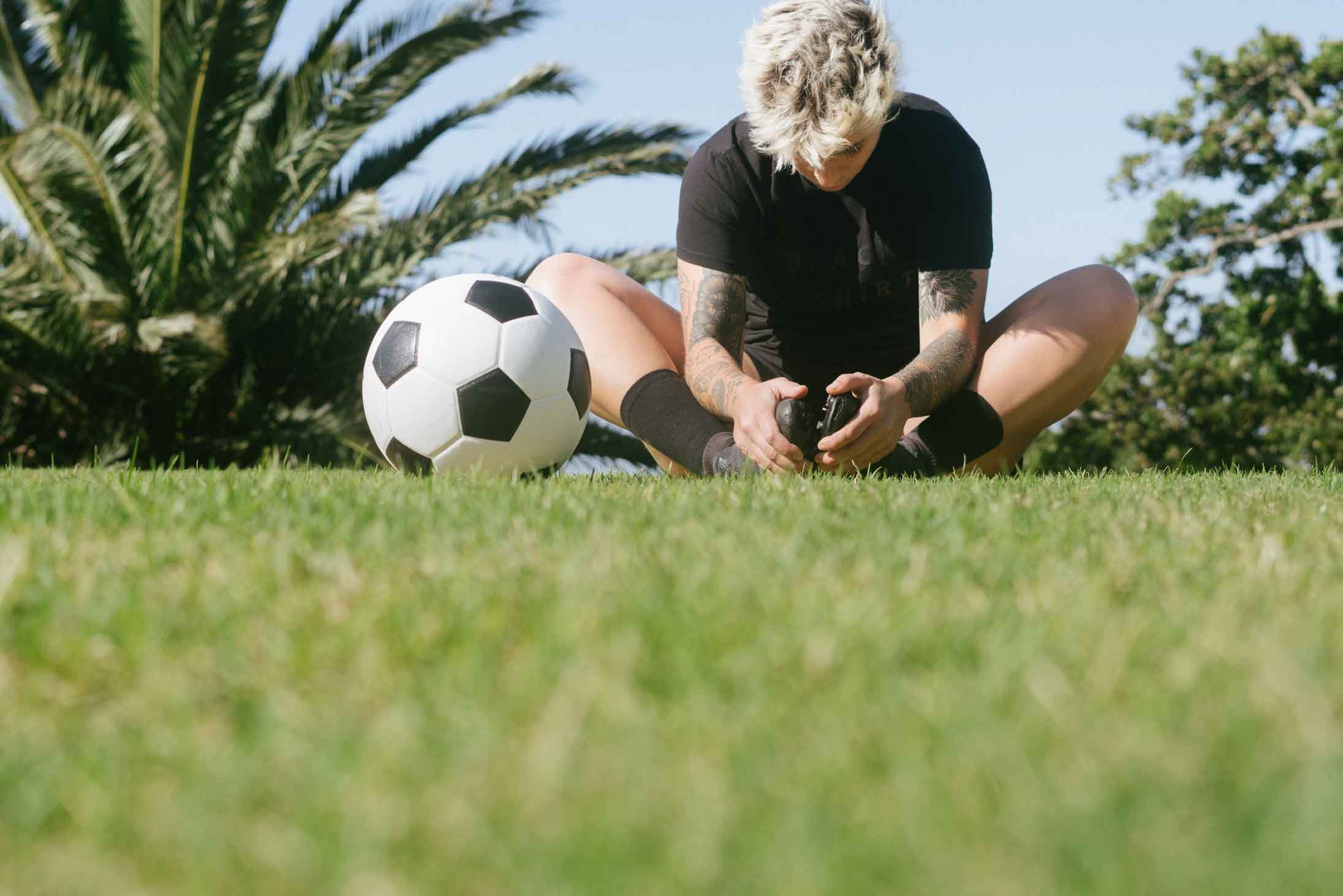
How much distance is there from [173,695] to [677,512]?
1160 mm

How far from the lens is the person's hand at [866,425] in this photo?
3096mm

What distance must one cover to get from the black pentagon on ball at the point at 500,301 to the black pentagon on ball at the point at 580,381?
176 mm

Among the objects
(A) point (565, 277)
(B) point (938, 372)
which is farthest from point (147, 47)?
(B) point (938, 372)

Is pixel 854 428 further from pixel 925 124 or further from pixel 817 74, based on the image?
pixel 925 124

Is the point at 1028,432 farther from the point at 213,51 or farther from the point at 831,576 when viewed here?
the point at 213,51

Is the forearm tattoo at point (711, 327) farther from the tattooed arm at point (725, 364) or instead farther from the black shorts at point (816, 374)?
the black shorts at point (816, 374)

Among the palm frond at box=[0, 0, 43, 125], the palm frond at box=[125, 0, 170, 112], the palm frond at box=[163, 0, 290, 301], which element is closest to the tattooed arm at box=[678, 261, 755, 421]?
the palm frond at box=[163, 0, 290, 301]

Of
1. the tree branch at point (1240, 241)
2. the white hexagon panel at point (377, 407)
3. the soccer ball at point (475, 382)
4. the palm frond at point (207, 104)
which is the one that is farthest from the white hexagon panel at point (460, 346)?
the tree branch at point (1240, 241)

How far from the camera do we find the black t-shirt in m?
3.71

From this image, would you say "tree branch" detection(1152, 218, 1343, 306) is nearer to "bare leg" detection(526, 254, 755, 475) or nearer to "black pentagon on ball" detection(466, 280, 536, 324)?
"bare leg" detection(526, 254, 755, 475)

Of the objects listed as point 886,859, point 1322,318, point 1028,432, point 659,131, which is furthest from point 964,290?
point 1322,318

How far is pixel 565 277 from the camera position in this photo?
4047mm

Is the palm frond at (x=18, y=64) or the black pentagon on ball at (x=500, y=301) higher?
the black pentagon on ball at (x=500, y=301)

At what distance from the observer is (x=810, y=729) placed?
98cm
